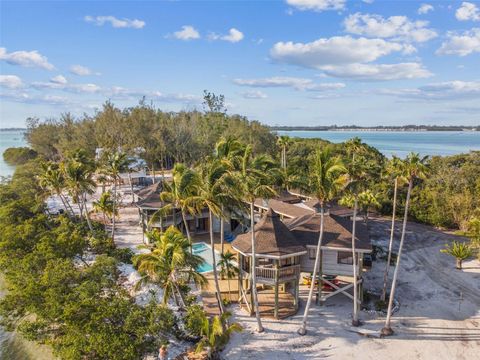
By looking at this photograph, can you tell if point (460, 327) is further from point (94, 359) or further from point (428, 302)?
point (94, 359)

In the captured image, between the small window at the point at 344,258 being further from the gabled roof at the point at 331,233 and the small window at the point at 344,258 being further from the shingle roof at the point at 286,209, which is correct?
the shingle roof at the point at 286,209

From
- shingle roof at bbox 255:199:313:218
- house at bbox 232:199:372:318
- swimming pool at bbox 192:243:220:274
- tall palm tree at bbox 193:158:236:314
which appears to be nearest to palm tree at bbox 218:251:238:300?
house at bbox 232:199:372:318

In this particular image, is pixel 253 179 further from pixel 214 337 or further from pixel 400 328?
pixel 400 328

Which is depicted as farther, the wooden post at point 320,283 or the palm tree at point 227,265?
the wooden post at point 320,283

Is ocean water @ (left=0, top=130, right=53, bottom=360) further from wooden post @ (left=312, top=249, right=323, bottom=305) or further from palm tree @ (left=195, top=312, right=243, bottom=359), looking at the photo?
wooden post @ (left=312, top=249, right=323, bottom=305)

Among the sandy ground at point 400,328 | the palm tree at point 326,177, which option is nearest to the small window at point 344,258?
the sandy ground at point 400,328

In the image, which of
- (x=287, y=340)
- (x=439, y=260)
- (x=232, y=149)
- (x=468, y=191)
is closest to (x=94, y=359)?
(x=287, y=340)
